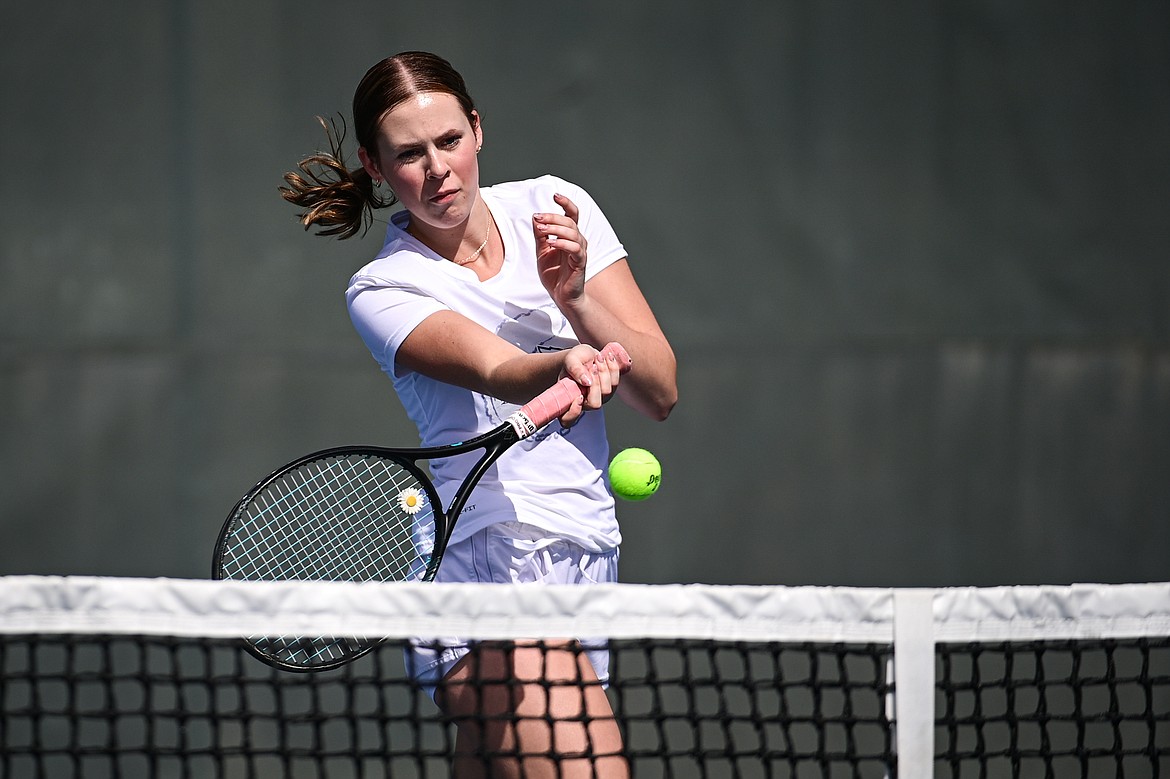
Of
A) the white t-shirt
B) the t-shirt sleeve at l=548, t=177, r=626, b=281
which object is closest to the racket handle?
the white t-shirt

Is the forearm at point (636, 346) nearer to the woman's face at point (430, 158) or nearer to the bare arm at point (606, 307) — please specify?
the bare arm at point (606, 307)

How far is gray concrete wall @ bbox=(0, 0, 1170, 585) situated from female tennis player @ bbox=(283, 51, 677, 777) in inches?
78.9

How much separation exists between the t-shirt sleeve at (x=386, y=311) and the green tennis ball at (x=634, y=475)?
373 mm

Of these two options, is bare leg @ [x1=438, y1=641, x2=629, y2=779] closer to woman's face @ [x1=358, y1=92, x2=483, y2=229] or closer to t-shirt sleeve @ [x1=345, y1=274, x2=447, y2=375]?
t-shirt sleeve @ [x1=345, y1=274, x2=447, y2=375]

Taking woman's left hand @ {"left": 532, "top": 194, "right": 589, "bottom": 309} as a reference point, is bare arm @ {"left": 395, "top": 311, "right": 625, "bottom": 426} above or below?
below

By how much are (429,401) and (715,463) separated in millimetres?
2196

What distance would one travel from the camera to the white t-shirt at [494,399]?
1.67 metres

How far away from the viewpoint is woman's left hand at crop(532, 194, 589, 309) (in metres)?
1.60

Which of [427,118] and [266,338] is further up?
[427,118]

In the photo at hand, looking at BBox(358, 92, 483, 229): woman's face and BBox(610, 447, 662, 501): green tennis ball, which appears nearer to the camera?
BBox(358, 92, 483, 229): woman's face

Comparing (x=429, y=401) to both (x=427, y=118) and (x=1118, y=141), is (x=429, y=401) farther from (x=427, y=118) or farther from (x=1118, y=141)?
(x=1118, y=141)

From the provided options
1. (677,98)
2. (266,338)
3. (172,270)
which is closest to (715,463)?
(677,98)

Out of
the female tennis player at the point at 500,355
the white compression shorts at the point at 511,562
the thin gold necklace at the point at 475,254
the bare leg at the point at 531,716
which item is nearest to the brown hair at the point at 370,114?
the female tennis player at the point at 500,355

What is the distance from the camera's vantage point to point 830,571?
385cm
